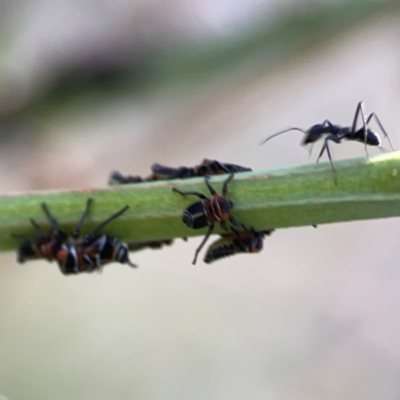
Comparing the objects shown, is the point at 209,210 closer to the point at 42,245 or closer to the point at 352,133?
the point at 42,245

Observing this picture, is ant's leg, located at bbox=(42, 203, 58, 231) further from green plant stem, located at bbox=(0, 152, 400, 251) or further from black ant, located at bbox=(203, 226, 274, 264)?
black ant, located at bbox=(203, 226, 274, 264)

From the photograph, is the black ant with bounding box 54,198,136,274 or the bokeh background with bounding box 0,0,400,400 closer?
the black ant with bounding box 54,198,136,274

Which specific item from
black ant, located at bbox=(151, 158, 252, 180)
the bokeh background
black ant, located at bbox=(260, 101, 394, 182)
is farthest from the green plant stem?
the bokeh background

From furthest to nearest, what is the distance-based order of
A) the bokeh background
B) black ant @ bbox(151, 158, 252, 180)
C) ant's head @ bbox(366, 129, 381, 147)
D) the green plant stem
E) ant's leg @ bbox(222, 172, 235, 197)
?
the bokeh background, ant's head @ bbox(366, 129, 381, 147), black ant @ bbox(151, 158, 252, 180), ant's leg @ bbox(222, 172, 235, 197), the green plant stem

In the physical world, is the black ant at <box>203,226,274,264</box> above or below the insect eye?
below

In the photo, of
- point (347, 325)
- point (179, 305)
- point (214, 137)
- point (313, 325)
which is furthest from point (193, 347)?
point (214, 137)
